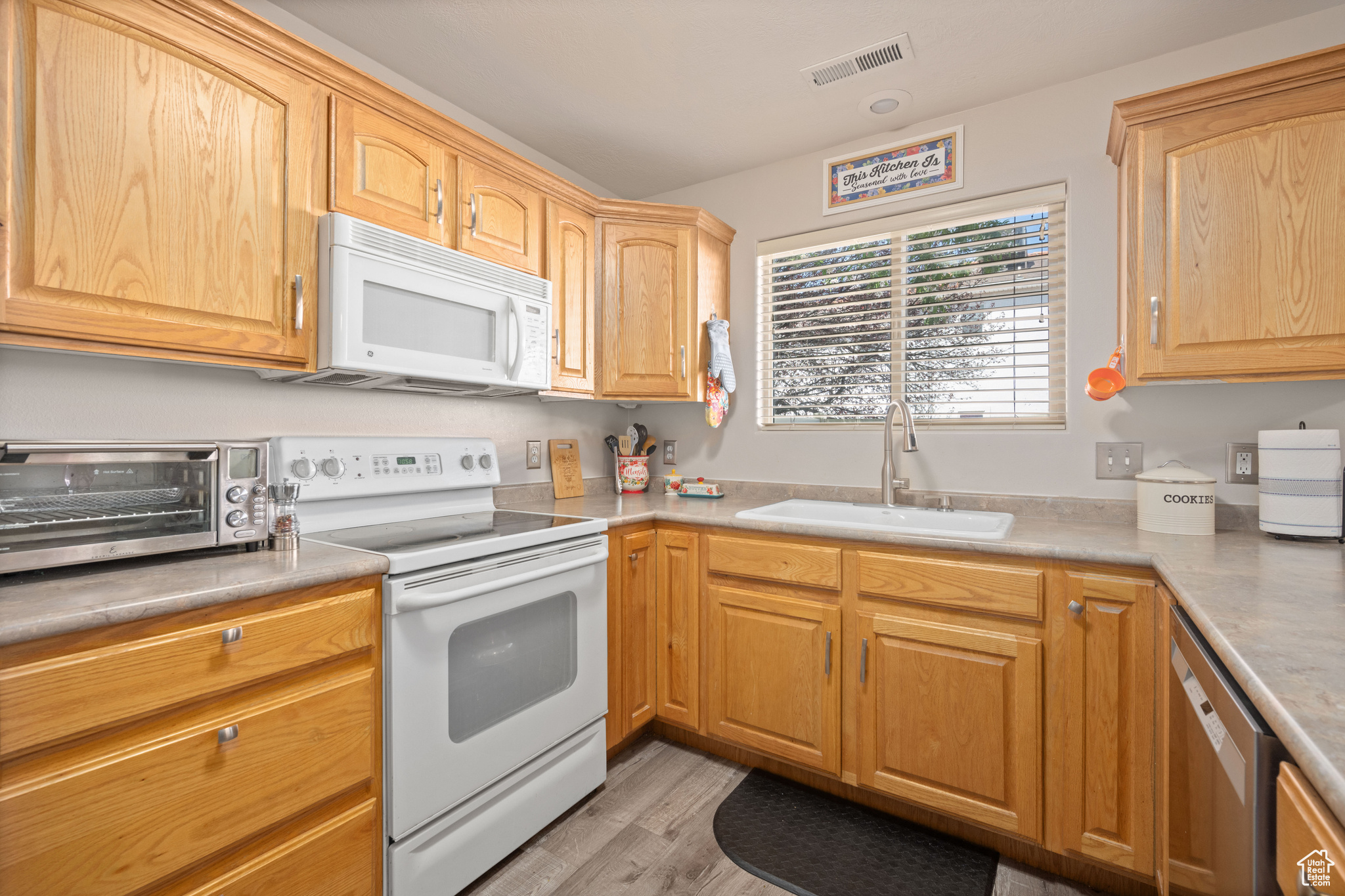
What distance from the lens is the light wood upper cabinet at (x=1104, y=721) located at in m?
1.42

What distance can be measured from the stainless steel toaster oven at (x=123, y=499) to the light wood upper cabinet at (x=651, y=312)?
4.54 ft

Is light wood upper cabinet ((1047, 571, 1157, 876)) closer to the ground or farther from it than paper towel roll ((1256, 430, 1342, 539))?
closer to the ground

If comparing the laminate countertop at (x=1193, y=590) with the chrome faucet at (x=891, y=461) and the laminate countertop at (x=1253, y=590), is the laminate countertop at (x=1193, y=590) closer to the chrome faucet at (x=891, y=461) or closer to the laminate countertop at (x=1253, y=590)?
the laminate countertop at (x=1253, y=590)

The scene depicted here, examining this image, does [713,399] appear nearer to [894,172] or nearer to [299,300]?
[894,172]

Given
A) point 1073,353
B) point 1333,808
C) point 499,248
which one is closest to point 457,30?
point 499,248

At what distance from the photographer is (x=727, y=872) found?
1589 mm

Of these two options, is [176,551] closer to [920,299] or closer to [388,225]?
[388,225]

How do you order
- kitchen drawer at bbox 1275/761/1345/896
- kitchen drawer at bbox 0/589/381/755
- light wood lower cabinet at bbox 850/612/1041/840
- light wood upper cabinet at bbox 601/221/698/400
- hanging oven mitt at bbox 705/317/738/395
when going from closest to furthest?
kitchen drawer at bbox 1275/761/1345/896 < kitchen drawer at bbox 0/589/381/755 < light wood lower cabinet at bbox 850/612/1041/840 < light wood upper cabinet at bbox 601/221/698/400 < hanging oven mitt at bbox 705/317/738/395

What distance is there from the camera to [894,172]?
7.75ft

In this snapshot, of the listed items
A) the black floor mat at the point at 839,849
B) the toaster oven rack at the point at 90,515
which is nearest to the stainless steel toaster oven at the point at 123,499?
the toaster oven rack at the point at 90,515

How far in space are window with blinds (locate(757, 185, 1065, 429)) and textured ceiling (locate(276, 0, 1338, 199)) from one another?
1.37ft

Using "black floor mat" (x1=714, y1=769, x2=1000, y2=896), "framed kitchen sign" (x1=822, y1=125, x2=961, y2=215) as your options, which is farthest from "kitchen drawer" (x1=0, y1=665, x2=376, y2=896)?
"framed kitchen sign" (x1=822, y1=125, x2=961, y2=215)

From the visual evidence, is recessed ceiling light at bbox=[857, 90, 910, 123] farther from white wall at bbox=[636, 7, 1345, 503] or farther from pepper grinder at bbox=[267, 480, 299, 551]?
pepper grinder at bbox=[267, 480, 299, 551]

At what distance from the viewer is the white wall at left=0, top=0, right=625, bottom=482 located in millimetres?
1336
